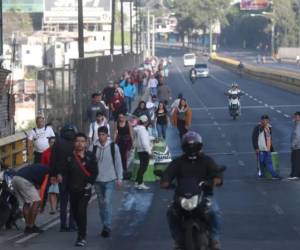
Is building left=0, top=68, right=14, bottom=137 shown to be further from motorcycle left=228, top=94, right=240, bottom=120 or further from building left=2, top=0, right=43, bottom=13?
building left=2, top=0, right=43, bottom=13

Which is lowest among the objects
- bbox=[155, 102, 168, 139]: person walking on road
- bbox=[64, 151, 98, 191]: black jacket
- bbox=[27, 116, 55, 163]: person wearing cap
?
bbox=[155, 102, 168, 139]: person walking on road

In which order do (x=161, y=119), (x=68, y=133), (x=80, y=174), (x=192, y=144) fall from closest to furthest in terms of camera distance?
(x=192, y=144), (x=80, y=174), (x=68, y=133), (x=161, y=119)

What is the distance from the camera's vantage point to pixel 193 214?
455 inches

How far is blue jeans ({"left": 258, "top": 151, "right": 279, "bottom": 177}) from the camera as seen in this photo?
23734mm

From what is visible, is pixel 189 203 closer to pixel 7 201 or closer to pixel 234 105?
pixel 7 201

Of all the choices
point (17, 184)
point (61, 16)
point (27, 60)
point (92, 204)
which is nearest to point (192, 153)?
point (17, 184)

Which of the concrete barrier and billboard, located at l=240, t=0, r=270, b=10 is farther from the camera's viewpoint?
billboard, located at l=240, t=0, r=270, b=10

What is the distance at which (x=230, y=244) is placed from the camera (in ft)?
48.3

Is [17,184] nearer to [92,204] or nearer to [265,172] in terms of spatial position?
[92,204]

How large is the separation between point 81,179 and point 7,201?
2197mm

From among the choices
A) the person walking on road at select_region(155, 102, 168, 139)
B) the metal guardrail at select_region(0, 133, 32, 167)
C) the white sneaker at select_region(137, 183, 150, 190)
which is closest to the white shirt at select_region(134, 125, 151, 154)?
the white sneaker at select_region(137, 183, 150, 190)

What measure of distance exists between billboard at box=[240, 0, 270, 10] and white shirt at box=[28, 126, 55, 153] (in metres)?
164

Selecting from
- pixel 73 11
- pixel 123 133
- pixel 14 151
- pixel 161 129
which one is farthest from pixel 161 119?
pixel 73 11

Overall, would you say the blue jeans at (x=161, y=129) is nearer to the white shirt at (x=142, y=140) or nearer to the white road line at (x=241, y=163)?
the white road line at (x=241, y=163)
